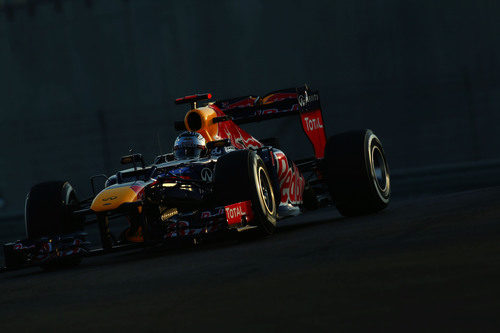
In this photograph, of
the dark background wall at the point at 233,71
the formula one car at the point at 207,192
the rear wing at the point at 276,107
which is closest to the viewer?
the formula one car at the point at 207,192

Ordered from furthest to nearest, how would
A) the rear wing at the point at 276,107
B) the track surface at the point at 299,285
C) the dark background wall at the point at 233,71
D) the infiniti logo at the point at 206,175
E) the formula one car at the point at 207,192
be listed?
Answer: the dark background wall at the point at 233,71, the rear wing at the point at 276,107, the infiniti logo at the point at 206,175, the formula one car at the point at 207,192, the track surface at the point at 299,285

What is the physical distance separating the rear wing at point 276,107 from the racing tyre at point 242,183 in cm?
255

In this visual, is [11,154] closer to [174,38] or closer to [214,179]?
[174,38]

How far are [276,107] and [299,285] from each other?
21.0 ft

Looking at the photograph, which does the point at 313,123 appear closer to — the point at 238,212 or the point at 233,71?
the point at 238,212

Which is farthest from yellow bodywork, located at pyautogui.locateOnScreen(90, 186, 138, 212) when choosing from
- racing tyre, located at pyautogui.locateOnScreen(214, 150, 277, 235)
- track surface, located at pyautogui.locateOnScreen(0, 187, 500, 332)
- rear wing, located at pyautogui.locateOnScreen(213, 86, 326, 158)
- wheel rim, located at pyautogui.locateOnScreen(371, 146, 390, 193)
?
wheel rim, located at pyautogui.locateOnScreen(371, 146, 390, 193)

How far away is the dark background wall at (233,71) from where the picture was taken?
16.4 metres

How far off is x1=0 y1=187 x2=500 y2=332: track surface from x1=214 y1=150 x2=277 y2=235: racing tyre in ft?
0.94

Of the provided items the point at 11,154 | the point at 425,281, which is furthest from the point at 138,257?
the point at 11,154

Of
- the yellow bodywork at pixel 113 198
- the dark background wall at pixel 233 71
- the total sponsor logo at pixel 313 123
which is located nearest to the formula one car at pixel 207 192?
the yellow bodywork at pixel 113 198

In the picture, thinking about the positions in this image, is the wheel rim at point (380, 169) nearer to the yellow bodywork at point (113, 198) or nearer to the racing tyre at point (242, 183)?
the racing tyre at point (242, 183)

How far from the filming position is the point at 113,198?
9211 mm

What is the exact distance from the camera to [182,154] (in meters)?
10.8

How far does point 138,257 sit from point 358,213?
8.38 ft
